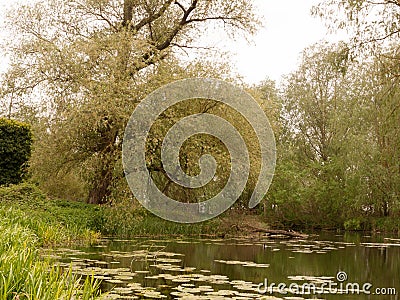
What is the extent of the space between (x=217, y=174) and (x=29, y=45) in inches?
304

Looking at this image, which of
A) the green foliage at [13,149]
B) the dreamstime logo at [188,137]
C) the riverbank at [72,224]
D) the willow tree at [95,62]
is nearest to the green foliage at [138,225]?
the riverbank at [72,224]

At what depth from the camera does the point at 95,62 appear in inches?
632


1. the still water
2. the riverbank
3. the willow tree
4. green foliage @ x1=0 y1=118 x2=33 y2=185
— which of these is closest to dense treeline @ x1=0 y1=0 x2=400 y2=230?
the willow tree

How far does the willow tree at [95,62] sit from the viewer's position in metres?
15.5

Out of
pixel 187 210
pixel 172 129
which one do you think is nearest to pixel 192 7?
pixel 172 129

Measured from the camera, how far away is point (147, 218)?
698 inches

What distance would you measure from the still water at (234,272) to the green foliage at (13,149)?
3987 millimetres

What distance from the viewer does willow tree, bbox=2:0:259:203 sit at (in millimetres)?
15531

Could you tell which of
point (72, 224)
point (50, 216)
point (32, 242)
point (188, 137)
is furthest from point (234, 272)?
point (188, 137)

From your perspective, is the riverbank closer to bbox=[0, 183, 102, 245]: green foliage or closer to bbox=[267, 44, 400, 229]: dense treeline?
bbox=[0, 183, 102, 245]: green foliage

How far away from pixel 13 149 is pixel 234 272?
8652mm

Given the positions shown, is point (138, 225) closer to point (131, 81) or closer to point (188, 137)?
point (188, 137)

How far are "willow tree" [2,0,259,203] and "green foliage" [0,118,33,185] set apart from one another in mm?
977

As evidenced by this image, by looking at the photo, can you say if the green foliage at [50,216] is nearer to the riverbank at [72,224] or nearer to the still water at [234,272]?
the riverbank at [72,224]
